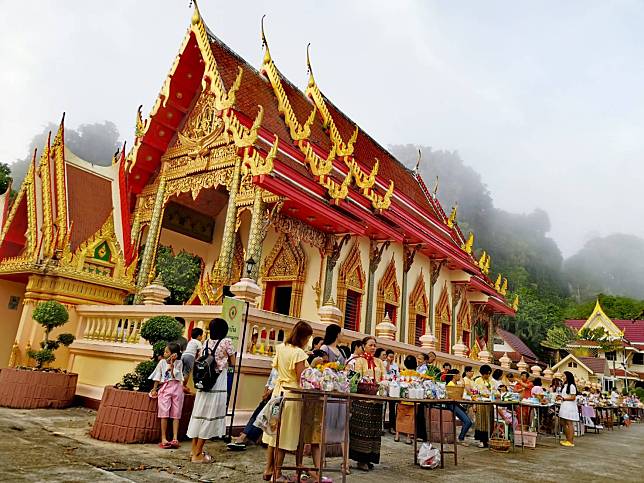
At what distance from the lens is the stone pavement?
381 centimetres

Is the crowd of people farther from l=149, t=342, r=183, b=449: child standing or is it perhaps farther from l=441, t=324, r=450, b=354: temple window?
l=441, t=324, r=450, b=354: temple window

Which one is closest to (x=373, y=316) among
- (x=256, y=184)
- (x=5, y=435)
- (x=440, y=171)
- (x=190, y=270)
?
(x=256, y=184)

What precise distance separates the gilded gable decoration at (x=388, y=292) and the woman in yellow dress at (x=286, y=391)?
879cm

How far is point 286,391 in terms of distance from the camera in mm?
4070

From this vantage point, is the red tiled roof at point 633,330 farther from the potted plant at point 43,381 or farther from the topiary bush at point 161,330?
the potted plant at point 43,381

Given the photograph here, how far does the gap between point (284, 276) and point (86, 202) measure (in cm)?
430

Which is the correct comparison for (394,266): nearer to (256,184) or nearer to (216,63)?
(256,184)

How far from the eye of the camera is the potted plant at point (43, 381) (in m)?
6.53

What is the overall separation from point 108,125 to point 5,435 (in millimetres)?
71828

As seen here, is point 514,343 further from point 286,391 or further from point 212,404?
Answer: point 286,391

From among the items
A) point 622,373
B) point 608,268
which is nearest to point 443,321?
point 622,373

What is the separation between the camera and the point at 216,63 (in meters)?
10.6

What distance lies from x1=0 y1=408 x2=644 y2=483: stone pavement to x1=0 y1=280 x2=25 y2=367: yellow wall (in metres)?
2.75

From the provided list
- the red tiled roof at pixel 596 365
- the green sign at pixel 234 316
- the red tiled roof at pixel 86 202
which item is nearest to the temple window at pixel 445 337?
the red tiled roof at pixel 86 202
